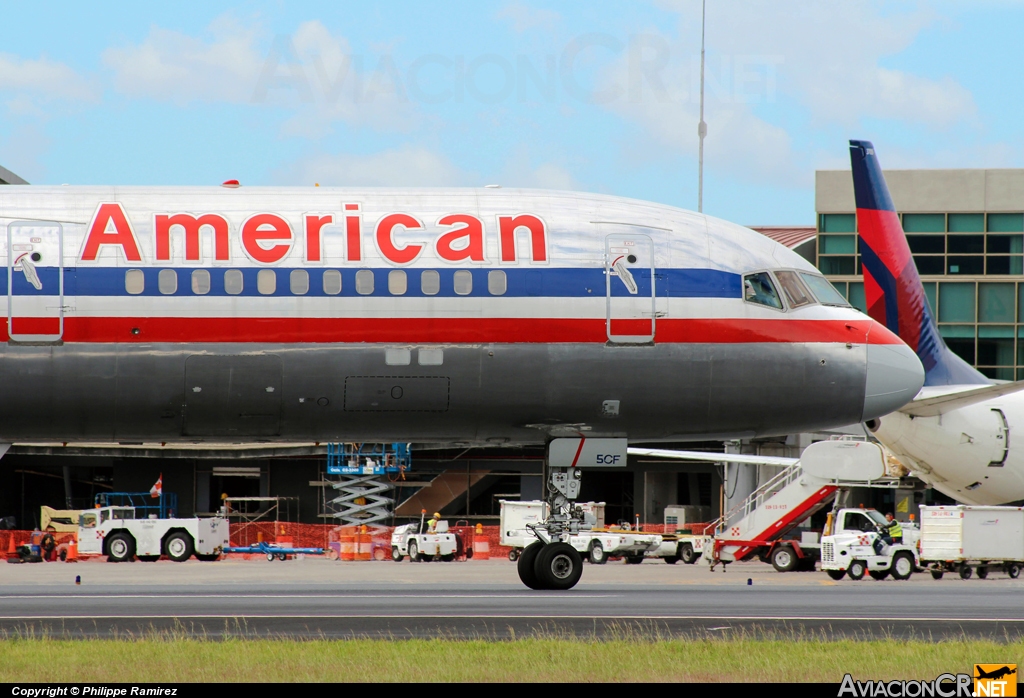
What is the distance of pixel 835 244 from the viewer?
220ft

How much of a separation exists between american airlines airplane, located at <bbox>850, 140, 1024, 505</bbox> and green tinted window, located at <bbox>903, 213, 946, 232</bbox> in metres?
28.6

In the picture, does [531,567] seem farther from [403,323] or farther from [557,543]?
[403,323]

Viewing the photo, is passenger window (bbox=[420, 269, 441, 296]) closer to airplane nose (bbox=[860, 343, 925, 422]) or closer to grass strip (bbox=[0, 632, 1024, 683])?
grass strip (bbox=[0, 632, 1024, 683])

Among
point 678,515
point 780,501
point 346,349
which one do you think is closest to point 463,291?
point 346,349

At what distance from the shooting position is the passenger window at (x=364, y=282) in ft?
62.7

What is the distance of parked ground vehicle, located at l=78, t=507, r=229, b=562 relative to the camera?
4716 centimetres

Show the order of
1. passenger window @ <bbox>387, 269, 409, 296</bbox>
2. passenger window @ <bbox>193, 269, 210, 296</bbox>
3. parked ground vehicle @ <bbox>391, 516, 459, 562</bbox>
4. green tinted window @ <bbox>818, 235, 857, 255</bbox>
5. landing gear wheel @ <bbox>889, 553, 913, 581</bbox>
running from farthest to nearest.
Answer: green tinted window @ <bbox>818, 235, 857, 255</bbox> → parked ground vehicle @ <bbox>391, 516, 459, 562</bbox> → landing gear wheel @ <bbox>889, 553, 913, 581</bbox> → passenger window @ <bbox>387, 269, 409, 296</bbox> → passenger window @ <bbox>193, 269, 210, 296</bbox>

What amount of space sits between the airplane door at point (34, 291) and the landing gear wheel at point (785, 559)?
31.9m

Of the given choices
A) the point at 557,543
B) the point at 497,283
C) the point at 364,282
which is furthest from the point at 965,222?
the point at 364,282

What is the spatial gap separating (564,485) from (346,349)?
4.44m

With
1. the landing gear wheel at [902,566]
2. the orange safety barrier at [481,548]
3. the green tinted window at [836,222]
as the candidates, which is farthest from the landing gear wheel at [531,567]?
the green tinted window at [836,222]

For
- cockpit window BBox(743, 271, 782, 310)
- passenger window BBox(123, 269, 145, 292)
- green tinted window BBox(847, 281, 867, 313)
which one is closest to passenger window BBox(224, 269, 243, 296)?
passenger window BBox(123, 269, 145, 292)

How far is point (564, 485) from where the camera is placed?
2050 cm

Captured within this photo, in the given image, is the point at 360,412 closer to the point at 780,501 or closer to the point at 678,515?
the point at 780,501
